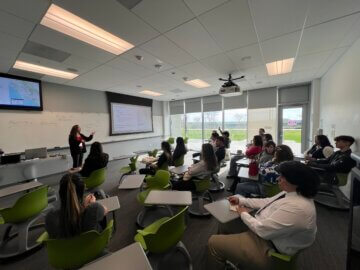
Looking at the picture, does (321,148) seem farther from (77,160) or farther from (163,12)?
(77,160)

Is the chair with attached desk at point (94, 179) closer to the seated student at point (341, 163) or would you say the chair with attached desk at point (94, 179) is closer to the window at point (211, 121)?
the seated student at point (341, 163)

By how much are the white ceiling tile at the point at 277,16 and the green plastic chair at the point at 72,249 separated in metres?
2.93

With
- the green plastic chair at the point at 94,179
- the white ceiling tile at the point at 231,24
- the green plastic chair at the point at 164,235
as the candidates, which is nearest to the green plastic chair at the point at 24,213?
the green plastic chair at the point at 94,179

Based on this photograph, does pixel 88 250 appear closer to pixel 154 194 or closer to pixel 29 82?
pixel 154 194

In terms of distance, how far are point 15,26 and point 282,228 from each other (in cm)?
395

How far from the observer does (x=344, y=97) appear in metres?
3.46

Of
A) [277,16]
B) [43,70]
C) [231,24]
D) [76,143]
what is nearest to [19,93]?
[43,70]

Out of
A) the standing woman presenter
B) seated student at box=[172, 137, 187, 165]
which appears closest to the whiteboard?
the standing woman presenter

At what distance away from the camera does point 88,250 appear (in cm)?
127

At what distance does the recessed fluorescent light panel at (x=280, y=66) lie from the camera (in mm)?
3954

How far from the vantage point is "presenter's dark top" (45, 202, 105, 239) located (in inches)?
49.8

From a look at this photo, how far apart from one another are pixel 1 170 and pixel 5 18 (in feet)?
12.7

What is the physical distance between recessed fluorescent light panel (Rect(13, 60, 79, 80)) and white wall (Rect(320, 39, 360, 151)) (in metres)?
6.39

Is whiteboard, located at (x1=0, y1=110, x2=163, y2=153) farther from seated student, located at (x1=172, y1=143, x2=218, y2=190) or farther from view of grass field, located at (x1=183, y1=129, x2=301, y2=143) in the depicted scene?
seated student, located at (x1=172, y1=143, x2=218, y2=190)
